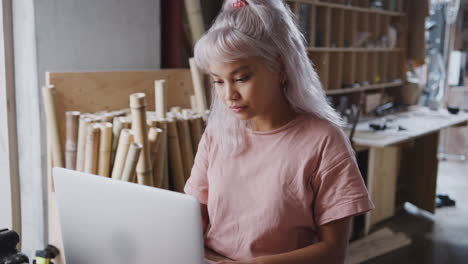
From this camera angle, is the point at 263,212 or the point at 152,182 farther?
the point at 152,182

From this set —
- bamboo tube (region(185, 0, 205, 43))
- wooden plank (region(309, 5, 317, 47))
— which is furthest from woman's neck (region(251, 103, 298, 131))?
wooden plank (region(309, 5, 317, 47))

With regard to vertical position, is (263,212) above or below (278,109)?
below

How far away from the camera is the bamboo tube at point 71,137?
2072mm

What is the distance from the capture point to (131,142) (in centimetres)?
198

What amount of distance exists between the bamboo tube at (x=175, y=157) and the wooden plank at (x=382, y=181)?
1.89 m

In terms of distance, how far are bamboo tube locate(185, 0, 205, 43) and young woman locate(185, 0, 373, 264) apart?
164cm

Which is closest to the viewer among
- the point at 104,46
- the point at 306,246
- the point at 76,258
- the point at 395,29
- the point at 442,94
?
the point at 76,258

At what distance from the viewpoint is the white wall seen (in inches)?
87.4

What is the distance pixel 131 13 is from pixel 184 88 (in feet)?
1.69

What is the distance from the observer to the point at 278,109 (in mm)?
1263

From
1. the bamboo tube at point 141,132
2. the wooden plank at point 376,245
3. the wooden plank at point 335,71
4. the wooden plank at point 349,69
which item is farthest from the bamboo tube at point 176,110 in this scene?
the wooden plank at point 349,69

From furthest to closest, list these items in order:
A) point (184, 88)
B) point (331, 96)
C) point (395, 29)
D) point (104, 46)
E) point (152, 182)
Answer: point (395, 29), point (331, 96), point (184, 88), point (104, 46), point (152, 182)

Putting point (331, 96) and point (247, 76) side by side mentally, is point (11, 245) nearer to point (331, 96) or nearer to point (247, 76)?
point (247, 76)

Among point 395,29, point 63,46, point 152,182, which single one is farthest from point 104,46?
point 395,29
